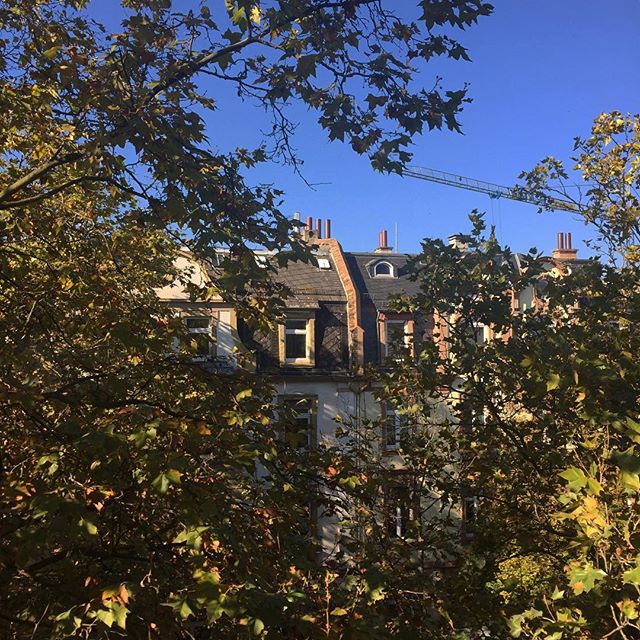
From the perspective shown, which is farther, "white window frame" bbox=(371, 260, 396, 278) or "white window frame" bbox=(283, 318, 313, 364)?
"white window frame" bbox=(371, 260, 396, 278)

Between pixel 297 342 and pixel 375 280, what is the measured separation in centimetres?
430

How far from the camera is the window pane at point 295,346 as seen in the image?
21.7m

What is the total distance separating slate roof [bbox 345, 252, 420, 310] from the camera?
22953mm

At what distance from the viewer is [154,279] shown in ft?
35.0

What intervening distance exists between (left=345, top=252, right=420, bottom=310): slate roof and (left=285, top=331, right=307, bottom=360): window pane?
8.99 ft

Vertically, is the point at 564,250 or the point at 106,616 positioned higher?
the point at 564,250

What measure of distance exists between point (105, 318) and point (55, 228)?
1477 millimetres

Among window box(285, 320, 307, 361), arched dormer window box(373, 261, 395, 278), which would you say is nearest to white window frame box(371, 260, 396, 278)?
arched dormer window box(373, 261, 395, 278)

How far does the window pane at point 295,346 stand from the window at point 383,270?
14.3ft

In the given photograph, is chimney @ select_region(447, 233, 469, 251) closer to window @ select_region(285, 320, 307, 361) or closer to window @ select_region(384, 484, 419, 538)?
window @ select_region(384, 484, 419, 538)

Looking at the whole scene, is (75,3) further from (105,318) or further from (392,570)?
(392,570)

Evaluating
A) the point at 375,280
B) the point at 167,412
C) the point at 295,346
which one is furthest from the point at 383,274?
the point at 167,412

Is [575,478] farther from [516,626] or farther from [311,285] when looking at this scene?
[311,285]

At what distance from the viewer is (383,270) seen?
24.5m
